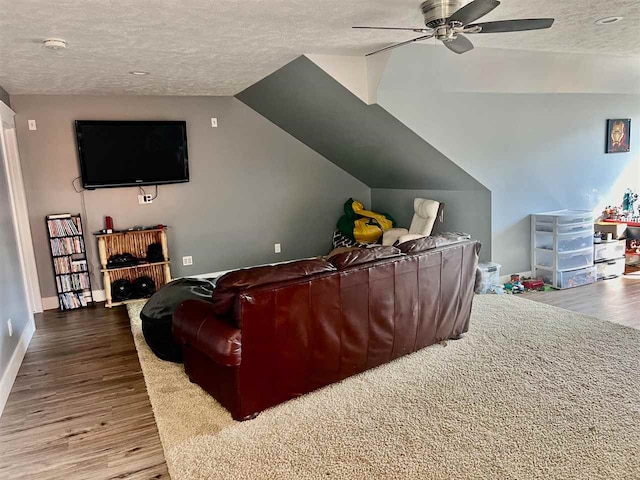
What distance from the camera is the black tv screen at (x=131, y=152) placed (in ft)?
17.2

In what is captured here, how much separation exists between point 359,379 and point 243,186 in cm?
372

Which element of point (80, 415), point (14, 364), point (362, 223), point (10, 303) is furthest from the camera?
point (362, 223)

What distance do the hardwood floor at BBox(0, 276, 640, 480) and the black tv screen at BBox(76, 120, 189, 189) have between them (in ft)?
5.46

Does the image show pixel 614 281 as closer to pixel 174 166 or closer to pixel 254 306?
pixel 254 306

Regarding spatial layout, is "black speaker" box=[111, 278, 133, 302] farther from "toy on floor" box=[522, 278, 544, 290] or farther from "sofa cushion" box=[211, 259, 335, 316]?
"toy on floor" box=[522, 278, 544, 290]

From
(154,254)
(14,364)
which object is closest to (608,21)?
(154,254)

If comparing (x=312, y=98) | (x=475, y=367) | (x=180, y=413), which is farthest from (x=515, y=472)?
(x=312, y=98)

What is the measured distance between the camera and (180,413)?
2.84 metres

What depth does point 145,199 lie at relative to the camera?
5668 mm

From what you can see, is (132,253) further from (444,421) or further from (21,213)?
(444,421)

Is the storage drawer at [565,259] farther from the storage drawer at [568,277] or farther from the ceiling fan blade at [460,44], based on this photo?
the ceiling fan blade at [460,44]

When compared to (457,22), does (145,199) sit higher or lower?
lower

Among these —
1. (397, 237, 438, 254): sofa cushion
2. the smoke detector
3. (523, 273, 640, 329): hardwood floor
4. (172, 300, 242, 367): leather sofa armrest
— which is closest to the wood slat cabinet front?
the smoke detector

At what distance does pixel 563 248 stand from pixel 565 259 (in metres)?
0.13
